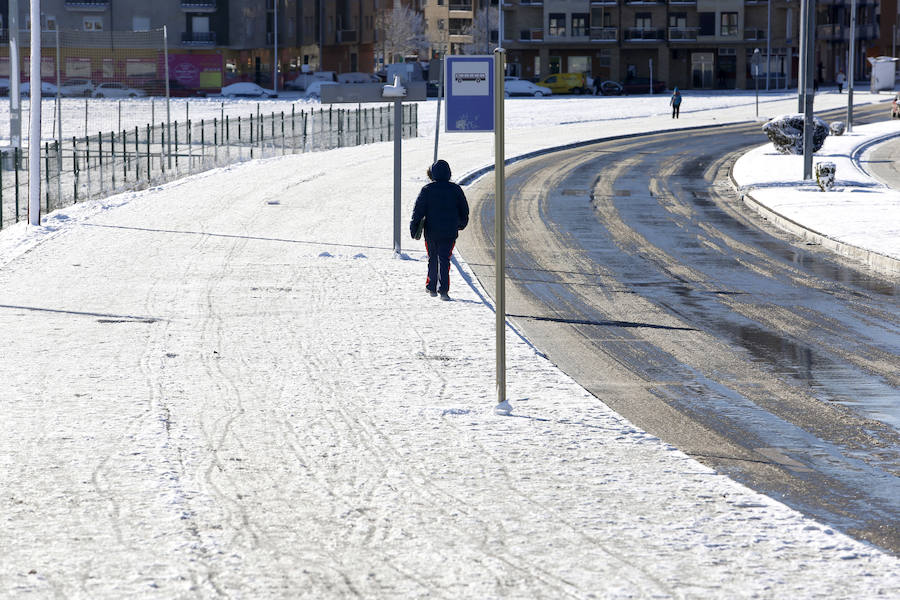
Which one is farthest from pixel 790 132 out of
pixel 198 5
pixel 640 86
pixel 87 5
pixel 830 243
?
pixel 87 5

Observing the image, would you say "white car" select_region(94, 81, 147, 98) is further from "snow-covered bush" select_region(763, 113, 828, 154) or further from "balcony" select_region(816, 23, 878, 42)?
"balcony" select_region(816, 23, 878, 42)

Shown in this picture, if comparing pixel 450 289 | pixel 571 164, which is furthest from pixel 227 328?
pixel 571 164

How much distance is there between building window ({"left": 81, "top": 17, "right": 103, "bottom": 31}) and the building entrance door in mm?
44022

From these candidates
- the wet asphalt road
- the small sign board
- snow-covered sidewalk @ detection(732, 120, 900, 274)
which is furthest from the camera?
snow-covered sidewalk @ detection(732, 120, 900, 274)

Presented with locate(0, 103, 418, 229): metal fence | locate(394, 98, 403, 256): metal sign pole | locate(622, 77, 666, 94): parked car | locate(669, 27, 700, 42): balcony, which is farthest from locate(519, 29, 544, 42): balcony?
locate(394, 98, 403, 256): metal sign pole

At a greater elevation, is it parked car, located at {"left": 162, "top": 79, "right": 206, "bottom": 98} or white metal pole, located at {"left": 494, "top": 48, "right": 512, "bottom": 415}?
parked car, located at {"left": 162, "top": 79, "right": 206, "bottom": 98}

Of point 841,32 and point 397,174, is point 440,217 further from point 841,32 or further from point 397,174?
point 841,32

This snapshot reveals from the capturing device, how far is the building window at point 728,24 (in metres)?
98.8

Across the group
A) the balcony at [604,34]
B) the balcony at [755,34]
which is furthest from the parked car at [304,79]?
the balcony at [755,34]

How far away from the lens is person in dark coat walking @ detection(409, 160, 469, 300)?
14.6 m

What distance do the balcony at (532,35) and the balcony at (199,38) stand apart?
25906 millimetres

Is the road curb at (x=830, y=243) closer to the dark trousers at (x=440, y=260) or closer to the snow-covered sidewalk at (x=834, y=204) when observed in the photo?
the snow-covered sidewalk at (x=834, y=204)

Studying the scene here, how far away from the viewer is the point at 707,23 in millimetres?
99250

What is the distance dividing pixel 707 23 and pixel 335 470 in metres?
96.1
